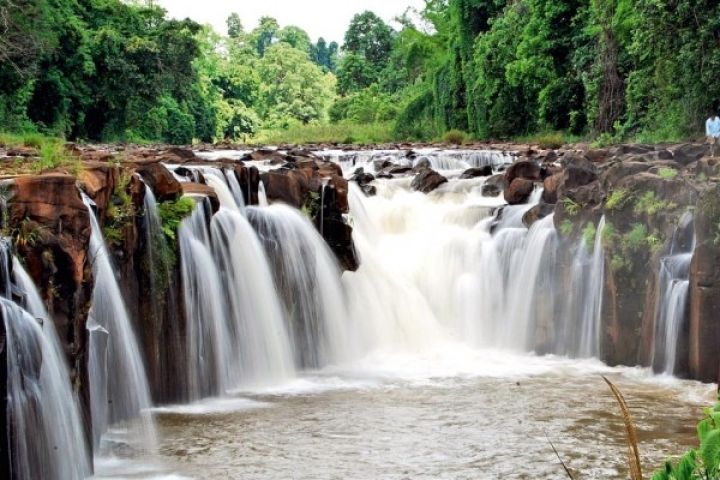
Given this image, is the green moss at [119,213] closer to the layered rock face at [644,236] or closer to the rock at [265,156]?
→ the layered rock face at [644,236]

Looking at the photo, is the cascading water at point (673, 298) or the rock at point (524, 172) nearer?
the cascading water at point (673, 298)

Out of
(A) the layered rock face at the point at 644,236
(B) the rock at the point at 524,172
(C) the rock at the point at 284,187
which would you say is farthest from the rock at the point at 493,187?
(C) the rock at the point at 284,187

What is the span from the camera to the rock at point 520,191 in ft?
60.6

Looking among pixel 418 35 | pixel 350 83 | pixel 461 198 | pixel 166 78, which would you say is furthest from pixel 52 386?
pixel 350 83

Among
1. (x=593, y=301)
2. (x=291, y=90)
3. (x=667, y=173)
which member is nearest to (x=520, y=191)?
(x=593, y=301)

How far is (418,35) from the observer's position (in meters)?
61.0

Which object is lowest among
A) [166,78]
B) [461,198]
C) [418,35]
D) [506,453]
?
[506,453]

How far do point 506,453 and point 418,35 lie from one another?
53301 millimetres

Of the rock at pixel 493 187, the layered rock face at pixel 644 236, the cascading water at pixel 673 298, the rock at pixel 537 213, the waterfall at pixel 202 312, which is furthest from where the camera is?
the rock at pixel 493 187

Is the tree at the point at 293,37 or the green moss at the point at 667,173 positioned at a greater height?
the tree at the point at 293,37

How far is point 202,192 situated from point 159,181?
1106 millimetres

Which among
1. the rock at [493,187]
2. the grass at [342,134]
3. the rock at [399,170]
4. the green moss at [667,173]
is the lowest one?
the green moss at [667,173]

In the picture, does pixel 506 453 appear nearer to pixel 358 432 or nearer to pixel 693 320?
pixel 358 432

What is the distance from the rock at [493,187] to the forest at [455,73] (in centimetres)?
914
